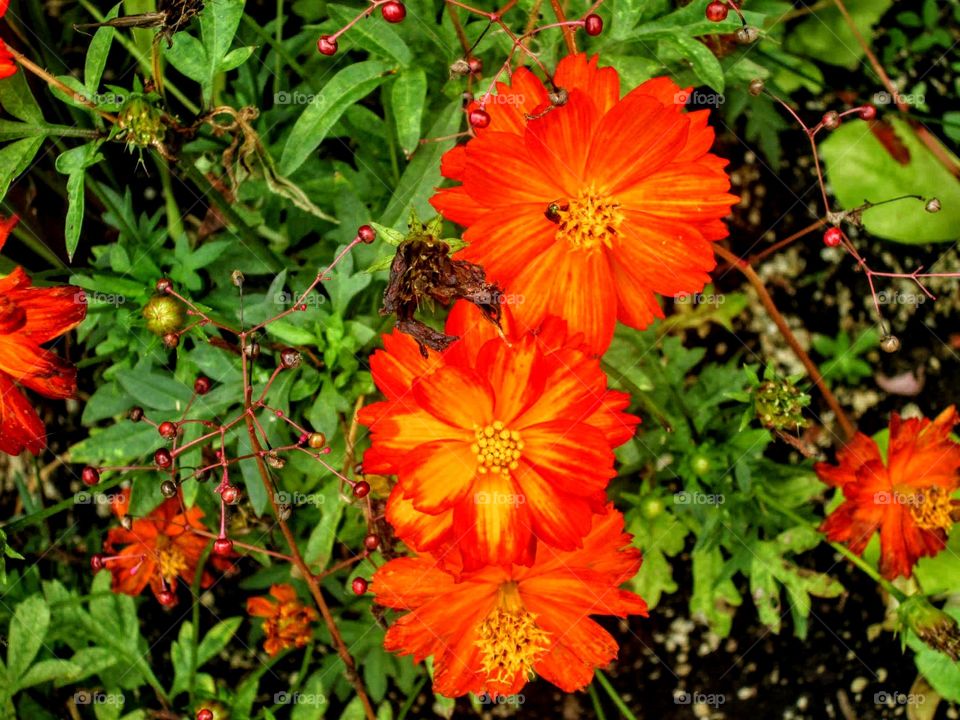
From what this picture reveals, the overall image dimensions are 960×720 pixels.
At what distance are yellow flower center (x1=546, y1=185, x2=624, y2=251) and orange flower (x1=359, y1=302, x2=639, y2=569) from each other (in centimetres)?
14

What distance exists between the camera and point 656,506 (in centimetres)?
164

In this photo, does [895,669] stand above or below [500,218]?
below

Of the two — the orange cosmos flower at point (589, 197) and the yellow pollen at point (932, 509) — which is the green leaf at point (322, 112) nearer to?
the orange cosmos flower at point (589, 197)

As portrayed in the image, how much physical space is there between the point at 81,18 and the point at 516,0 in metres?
1.06

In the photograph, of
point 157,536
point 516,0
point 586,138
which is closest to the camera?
point 586,138

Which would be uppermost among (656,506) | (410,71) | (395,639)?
(410,71)

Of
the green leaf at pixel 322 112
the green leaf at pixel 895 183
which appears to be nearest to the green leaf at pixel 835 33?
the green leaf at pixel 895 183

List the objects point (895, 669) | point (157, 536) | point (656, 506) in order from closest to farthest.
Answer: point (656, 506)
point (157, 536)
point (895, 669)

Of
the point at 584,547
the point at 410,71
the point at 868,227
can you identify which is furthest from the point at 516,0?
the point at 868,227

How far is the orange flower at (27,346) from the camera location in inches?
44.6

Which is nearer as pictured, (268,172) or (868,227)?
(268,172)

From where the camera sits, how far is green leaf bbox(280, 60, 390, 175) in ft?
4.34

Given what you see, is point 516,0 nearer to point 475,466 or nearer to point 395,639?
point 475,466

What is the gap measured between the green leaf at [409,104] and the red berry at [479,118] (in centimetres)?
20
